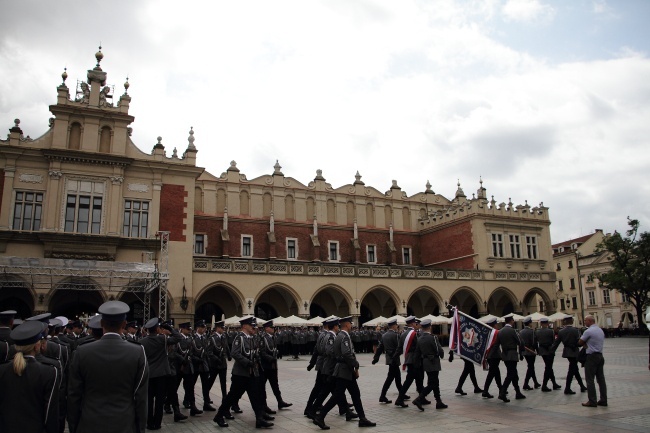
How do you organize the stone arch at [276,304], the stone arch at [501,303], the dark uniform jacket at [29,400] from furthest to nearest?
the stone arch at [501,303], the stone arch at [276,304], the dark uniform jacket at [29,400]

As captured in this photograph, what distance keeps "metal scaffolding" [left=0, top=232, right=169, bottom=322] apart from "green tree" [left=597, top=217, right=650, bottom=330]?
112ft

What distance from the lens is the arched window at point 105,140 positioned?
29.9 meters

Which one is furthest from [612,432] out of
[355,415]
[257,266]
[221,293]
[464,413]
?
[221,293]

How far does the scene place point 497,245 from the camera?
41.5 meters

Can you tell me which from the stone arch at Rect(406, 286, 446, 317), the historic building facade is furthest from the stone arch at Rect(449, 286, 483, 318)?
the stone arch at Rect(406, 286, 446, 317)

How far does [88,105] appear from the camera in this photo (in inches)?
1173

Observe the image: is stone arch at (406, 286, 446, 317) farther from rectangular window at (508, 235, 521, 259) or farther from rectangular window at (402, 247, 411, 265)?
rectangular window at (508, 235, 521, 259)

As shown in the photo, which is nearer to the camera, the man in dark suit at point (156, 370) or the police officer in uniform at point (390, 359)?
the man in dark suit at point (156, 370)

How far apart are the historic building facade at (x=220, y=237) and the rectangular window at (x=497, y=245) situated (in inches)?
3.2

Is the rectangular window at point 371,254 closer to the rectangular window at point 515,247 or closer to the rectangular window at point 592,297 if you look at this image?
the rectangular window at point 515,247

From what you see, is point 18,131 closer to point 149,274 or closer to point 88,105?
point 88,105

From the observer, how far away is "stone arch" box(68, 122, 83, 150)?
2932 cm

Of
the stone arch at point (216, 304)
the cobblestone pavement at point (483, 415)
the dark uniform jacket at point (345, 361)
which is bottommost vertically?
the cobblestone pavement at point (483, 415)

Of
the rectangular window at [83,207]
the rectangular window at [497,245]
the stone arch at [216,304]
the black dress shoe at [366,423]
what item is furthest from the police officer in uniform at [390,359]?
the rectangular window at [497,245]
